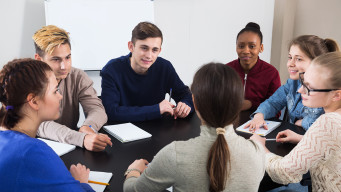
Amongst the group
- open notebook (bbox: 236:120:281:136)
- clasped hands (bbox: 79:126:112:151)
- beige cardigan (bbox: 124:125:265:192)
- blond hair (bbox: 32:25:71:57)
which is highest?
blond hair (bbox: 32:25:71:57)

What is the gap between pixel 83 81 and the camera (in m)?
1.84

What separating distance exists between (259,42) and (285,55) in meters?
1.23

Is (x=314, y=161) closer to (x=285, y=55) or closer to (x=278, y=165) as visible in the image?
(x=278, y=165)

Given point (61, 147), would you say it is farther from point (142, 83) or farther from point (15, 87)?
point (142, 83)

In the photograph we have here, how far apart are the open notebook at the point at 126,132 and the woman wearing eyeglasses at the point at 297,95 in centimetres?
61

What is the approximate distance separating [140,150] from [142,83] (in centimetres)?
89

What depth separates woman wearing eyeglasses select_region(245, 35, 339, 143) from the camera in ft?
5.25

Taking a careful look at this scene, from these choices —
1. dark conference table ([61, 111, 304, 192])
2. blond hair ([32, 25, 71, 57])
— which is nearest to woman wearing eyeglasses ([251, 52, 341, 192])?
dark conference table ([61, 111, 304, 192])

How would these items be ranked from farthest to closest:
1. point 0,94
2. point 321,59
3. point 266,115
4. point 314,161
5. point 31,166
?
point 266,115 < point 321,59 < point 314,161 < point 0,94 < point 31,166

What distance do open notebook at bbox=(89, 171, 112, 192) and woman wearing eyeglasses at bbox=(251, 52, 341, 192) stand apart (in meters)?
0.65

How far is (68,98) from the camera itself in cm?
180

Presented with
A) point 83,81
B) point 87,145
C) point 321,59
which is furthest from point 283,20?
point 87,145

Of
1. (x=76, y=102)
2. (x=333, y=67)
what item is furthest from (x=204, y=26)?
(x=333, y=67)

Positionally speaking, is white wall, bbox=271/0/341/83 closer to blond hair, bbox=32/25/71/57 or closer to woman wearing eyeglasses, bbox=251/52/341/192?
woman wearing eyeglasses, bbox=251/52/341/192
